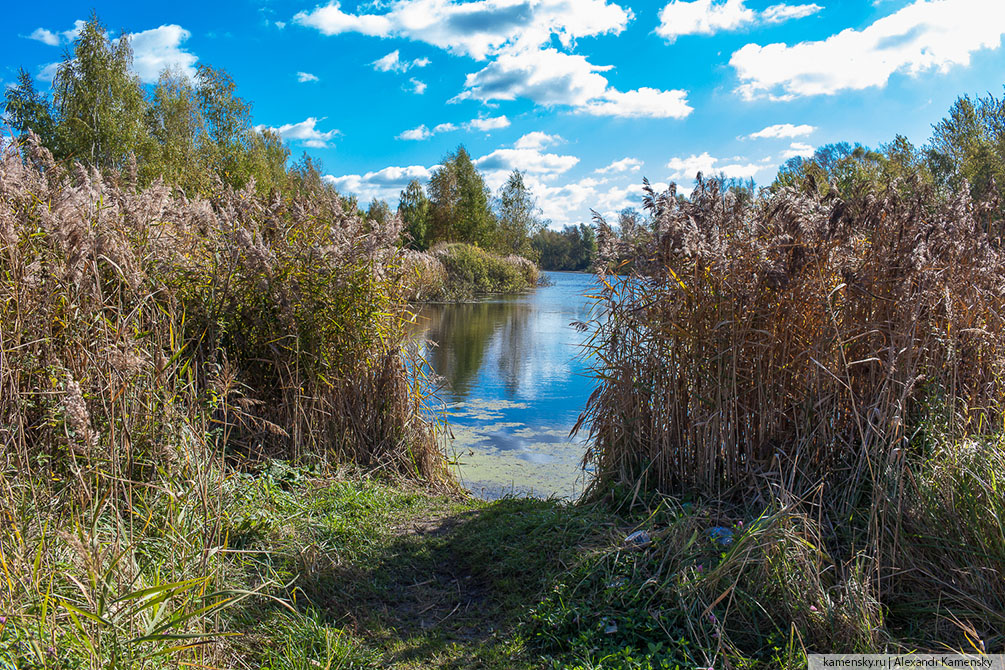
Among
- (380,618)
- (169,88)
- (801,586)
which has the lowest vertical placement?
(380,618)

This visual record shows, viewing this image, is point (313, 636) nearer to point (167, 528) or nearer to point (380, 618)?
point (380, 618)

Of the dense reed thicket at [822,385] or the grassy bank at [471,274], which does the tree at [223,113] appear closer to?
the grassy bank at [471,274]

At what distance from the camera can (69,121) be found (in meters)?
22.0

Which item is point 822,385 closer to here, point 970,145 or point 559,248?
point 970,145

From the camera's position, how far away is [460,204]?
141 ft

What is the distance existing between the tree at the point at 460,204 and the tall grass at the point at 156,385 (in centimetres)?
3691

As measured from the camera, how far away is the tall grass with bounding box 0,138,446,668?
1961 mm

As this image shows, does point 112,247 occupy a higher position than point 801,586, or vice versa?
point 112,247

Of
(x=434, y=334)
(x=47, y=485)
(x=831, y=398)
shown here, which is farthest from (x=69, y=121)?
(x=831, y=398)

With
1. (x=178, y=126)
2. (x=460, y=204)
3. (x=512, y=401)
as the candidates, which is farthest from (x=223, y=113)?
(x=512, y=401)

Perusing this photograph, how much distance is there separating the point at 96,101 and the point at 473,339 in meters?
18.2

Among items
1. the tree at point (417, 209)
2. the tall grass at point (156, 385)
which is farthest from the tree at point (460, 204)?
the tall grass at point (156, 385)

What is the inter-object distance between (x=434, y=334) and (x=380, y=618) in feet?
39.9

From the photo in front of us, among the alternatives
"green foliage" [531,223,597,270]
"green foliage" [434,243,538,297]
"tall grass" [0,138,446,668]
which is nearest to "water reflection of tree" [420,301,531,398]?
"tall grass" [0,138,446,668]
